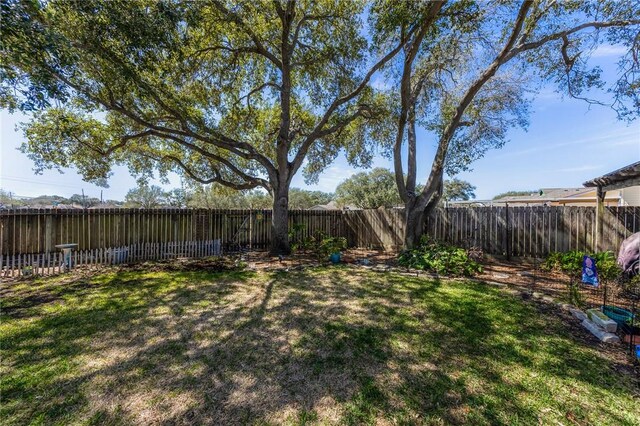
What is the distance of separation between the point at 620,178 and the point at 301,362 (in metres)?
8.01

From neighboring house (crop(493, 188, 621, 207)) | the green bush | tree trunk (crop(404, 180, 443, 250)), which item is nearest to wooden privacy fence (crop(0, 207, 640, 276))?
tree trunk (crop(404, 180, 443, 250))

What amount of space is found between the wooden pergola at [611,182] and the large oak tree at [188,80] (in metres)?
5.48

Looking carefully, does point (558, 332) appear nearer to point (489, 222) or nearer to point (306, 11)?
point (489, 222)

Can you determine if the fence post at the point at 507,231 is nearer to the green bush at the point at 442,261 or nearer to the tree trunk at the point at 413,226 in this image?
the green bush at the point at 442,261

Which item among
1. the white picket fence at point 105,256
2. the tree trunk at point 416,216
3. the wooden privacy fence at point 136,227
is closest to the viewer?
the white picket fence at point 105,256

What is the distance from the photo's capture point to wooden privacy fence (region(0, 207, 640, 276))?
644 centimetres

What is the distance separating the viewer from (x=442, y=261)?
20.6 ft

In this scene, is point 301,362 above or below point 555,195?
below

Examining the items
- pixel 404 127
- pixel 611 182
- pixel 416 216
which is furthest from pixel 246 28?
pixel 611 182

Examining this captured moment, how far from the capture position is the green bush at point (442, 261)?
601 centimetres

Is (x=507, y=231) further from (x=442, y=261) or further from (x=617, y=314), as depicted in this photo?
(x=617, y=314)

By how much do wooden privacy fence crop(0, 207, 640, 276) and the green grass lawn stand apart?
2637mm

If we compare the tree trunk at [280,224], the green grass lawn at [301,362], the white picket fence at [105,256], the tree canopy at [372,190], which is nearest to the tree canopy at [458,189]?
the tree canopy at [372,190]

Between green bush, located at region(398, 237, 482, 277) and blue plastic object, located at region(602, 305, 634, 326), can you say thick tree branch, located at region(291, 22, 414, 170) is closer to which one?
green bush, located at region(398, 237, 482, 277)
